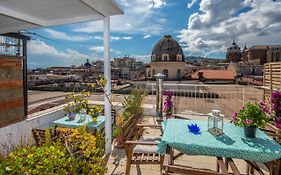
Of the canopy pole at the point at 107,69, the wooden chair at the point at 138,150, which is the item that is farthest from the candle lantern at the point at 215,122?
the canopy pole at the point at 107,69

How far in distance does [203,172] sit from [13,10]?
11.2 feet

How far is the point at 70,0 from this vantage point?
253 cm

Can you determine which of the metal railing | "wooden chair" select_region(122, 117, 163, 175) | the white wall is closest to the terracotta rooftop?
the metal railing

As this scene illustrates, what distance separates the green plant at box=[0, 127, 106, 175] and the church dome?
36.5 m

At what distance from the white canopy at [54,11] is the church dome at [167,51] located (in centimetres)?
3471

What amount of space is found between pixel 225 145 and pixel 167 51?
36.5 meters

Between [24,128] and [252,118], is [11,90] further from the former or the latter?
[252,118]

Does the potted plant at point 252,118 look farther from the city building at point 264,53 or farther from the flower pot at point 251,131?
the city building at point 264,53

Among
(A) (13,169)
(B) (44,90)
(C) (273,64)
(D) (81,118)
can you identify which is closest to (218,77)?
(B) (44,90)

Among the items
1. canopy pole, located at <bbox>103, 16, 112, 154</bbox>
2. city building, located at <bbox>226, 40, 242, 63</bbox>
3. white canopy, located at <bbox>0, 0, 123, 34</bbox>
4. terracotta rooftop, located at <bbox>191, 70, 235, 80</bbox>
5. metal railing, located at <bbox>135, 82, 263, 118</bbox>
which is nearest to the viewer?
A: white canopy, located at <bbox>0, 0, 123, 34</bbox>

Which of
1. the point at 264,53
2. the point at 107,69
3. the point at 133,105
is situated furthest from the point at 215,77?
the point at 264,53

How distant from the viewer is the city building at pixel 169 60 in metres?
37.2

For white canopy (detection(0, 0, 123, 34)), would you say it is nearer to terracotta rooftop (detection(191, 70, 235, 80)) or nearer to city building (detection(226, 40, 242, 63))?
terracotta rooftop (detection(191, 70, 235, 80))

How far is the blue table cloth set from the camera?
1.82 m
